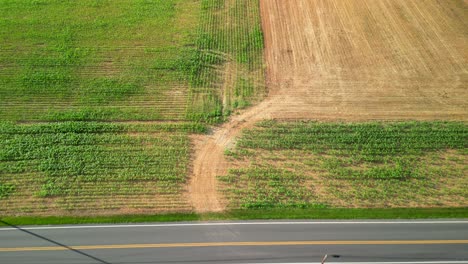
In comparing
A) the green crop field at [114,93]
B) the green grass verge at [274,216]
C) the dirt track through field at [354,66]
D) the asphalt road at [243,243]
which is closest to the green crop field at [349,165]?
the green grass verge at [274,216]

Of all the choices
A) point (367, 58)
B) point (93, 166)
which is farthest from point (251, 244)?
point (367, 58)

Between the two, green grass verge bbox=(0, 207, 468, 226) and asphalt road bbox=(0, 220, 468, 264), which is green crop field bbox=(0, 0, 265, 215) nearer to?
green grass verge bbox=(0, 207, 468, 226)

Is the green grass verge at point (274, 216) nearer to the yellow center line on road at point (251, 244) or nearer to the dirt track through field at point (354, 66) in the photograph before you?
the dirt track through field at point (354, 66)

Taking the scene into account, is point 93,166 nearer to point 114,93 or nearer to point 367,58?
point 114,93

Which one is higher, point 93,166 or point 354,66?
point 354,66

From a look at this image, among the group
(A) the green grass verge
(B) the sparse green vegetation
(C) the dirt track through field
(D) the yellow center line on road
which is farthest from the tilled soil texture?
(D) the yellow center line on road

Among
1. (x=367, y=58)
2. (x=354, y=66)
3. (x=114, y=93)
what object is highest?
(x=367, y=58)
